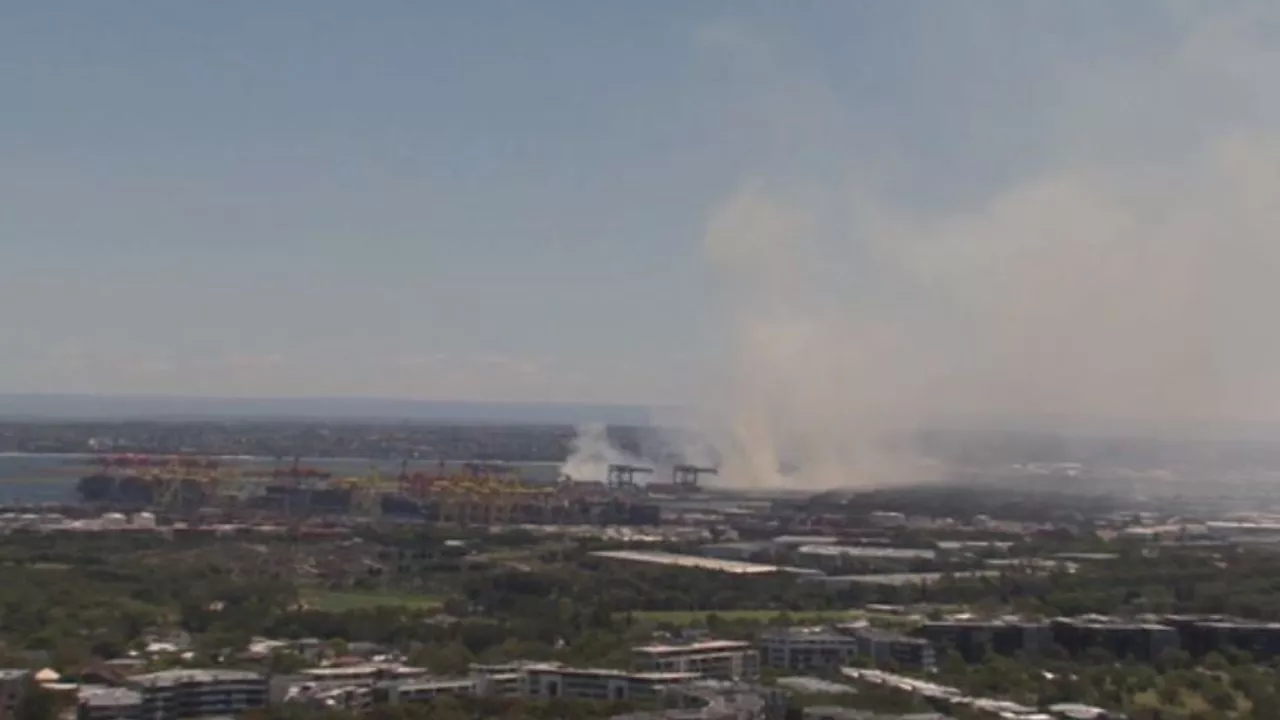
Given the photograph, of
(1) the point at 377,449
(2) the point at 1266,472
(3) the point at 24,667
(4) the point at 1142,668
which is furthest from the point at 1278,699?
(1) the point at 377,449

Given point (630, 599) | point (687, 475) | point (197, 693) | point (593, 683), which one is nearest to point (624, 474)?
point (687, 475)

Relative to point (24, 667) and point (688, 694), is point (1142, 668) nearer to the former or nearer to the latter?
point (688, 694)

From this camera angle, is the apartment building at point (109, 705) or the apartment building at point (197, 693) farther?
the apartment building at point (197, 693)

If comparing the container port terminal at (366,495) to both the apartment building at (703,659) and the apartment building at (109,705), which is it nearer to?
the apartment building at (703,659)

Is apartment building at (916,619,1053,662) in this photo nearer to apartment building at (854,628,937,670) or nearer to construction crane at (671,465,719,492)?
apartment building at (854,628,937,670)

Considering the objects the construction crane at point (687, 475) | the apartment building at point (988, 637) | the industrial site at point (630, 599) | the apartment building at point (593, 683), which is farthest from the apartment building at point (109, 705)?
the construction crane at point (687, 475)

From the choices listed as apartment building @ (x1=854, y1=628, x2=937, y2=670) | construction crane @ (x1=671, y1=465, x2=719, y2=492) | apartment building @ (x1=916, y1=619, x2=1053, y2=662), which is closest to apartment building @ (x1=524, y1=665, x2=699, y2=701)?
apartment building @ (x1=854, y1=628, x2=937, y2=670)

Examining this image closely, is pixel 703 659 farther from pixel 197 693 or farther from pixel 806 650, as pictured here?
pixel 197 693
